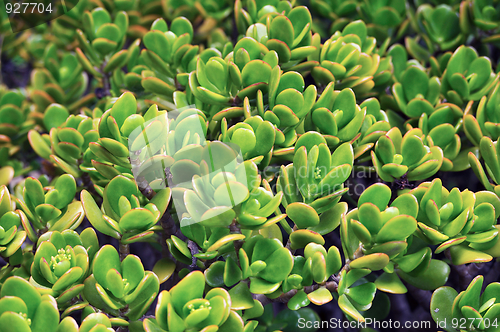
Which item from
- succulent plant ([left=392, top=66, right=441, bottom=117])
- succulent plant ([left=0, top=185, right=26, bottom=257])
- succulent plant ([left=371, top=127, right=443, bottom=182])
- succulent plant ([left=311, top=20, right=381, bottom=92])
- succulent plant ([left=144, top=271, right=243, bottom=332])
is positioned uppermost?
succulent plant ([left=311, top=20, right=381, bottom=92])

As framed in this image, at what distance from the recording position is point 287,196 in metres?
0.73

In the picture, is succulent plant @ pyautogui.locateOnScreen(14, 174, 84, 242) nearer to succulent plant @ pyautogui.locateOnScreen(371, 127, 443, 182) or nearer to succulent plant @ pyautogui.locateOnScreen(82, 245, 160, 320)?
succulent plant @ pyautogui.locateOnScreen(82, 245, 160, 320)

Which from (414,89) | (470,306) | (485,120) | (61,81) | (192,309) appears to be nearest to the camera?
(192,309)

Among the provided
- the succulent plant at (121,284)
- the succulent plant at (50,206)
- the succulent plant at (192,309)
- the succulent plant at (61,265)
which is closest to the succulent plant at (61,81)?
the succulent plant at (50,206)

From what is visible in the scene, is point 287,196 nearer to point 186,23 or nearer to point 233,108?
point 233,108

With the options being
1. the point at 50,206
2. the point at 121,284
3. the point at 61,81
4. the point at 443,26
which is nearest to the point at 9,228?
the point at 50,206

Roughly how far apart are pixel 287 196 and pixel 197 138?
22cm

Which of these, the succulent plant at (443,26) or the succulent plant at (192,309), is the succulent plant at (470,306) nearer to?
the succulent plant at (192,309)

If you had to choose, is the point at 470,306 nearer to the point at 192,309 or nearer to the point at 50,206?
the point at 192,309

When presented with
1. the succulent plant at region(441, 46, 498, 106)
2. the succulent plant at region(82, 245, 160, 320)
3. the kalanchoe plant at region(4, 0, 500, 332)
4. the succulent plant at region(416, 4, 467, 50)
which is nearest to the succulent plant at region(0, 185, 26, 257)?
the kalanchoe plant at region(4, 0, 500, 332)

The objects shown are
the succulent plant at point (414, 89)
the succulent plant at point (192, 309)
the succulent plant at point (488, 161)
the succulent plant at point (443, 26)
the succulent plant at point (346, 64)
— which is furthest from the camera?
the succulent plant at point (443, 26)

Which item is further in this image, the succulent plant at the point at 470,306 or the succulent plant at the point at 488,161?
the succulent plant at the point at 488,161

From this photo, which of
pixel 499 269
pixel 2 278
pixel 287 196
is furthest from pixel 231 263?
pixel 499 269

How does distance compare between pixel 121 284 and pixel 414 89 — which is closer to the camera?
pixel 121 284
